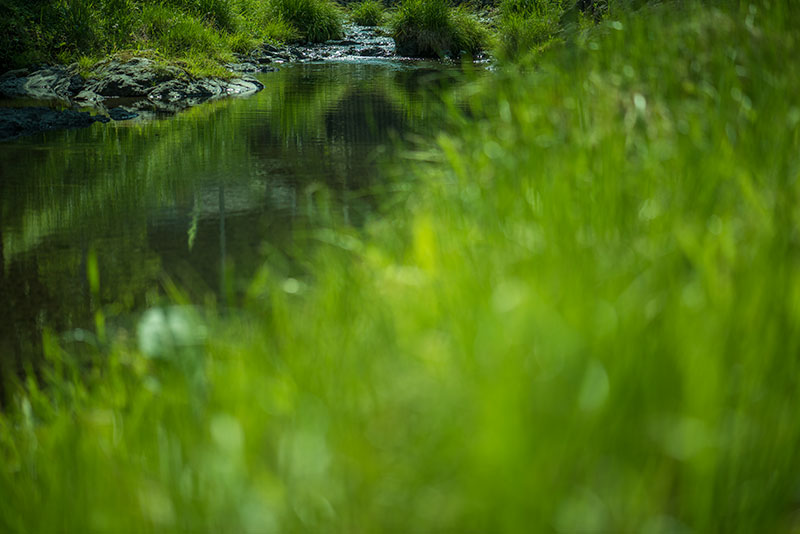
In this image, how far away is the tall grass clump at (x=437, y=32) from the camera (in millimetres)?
14594

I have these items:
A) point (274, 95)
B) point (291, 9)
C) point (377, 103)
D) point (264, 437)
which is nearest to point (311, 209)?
point (264, 437)

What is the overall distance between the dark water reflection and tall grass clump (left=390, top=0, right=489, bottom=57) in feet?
23.9

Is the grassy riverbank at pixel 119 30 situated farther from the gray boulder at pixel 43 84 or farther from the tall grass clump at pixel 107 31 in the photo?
the gray boulder at pixel 43 84

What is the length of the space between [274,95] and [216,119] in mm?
2048

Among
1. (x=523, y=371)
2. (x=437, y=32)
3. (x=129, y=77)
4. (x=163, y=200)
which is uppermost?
(x=523, y=371)

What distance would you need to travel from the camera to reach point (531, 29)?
10.6 m

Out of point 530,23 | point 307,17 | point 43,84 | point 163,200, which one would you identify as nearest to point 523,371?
point 163,200

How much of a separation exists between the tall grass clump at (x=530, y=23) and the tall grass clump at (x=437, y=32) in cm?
122

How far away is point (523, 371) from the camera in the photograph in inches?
44.2

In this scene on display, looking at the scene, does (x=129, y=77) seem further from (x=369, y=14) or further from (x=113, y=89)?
(x=369, y=14)

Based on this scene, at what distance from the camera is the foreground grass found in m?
1.04

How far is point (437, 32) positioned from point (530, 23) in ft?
13.0

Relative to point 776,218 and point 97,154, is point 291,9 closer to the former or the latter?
point 97,154

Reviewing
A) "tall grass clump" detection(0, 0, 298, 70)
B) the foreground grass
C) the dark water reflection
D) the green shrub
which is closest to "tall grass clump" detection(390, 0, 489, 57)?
the green shrub
